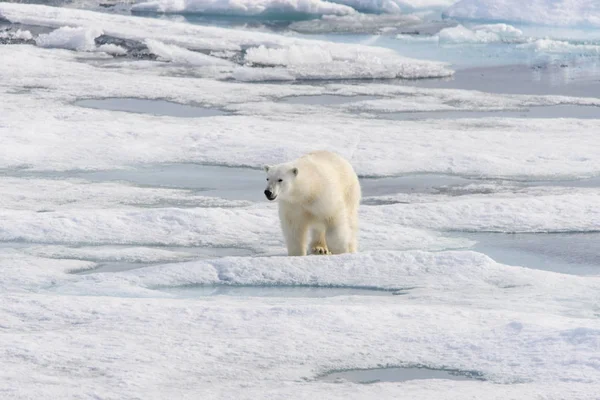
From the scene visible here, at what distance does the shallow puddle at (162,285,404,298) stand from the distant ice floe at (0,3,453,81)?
9581mm

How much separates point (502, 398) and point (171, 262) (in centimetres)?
272

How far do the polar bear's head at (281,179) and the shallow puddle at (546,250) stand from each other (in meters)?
1.47

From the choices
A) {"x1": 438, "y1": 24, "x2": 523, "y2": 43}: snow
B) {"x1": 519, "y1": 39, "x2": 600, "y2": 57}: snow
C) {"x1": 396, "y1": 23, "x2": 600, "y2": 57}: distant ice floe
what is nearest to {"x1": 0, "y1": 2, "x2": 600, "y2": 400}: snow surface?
{"x1": 519, "y1": 39, "x2": 600, "y2": 57}: snow

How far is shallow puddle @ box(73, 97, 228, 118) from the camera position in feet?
39.7

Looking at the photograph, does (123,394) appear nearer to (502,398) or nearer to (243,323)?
(243,323)

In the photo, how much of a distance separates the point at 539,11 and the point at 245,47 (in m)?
7.01

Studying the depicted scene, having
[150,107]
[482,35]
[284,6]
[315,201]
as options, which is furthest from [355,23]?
[315,201]

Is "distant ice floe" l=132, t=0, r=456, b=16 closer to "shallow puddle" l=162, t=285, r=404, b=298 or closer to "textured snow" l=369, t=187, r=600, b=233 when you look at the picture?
"textured snow" l=369, t=187, r=600, b=233

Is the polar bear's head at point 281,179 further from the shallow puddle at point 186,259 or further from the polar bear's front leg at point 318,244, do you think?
the shallow puddle at point 186,259

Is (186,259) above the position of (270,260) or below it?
below

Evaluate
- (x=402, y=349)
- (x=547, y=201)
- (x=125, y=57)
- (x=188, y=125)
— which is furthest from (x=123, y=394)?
(x=125, y=57)

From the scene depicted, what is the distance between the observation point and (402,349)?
4230mm

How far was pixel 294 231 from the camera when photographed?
18.8 feet

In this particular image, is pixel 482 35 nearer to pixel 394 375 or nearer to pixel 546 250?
pixel 546 250
